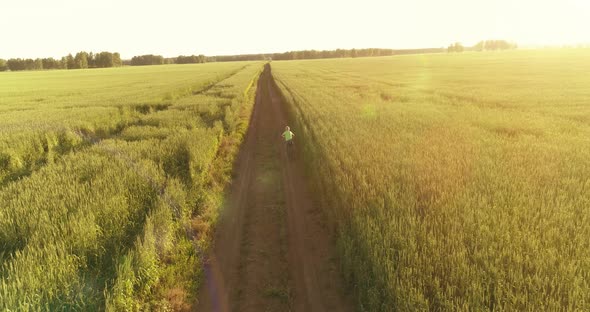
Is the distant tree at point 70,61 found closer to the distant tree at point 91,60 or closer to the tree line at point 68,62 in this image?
the tree line at point 68,62

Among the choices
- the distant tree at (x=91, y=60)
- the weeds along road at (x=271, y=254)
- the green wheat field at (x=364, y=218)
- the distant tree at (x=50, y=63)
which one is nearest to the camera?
the green wheat field at (x=364, y=218)

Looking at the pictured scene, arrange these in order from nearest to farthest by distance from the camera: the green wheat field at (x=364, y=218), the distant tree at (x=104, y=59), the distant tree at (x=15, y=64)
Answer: the green wheat field at (x=364, y=218) < the distant tree at (x=15, y=64) < the distant tree at (x=104, y=59)

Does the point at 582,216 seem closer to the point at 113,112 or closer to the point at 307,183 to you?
the point at 307,183

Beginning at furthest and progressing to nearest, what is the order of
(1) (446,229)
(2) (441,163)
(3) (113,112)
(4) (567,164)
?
(3) (113,112) → (2) (441,163) → (4) (567,164) → (1) (446,229)

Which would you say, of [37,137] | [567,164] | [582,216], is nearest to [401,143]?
[567,164]

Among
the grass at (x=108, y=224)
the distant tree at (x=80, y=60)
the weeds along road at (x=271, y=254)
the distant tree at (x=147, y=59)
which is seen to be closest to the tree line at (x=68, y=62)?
the distant tree at (x=80, y=60)

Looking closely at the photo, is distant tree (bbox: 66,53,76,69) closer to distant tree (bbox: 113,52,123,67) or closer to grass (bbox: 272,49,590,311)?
distant tree (bbox: 113,52,123,67)
